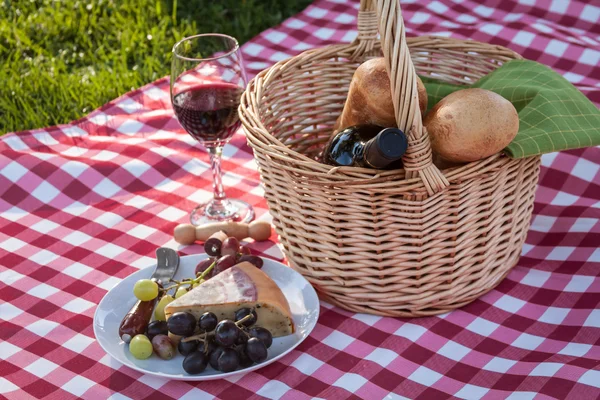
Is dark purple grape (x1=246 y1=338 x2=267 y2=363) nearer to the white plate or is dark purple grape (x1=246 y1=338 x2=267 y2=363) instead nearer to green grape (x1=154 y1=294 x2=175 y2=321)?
the white plate

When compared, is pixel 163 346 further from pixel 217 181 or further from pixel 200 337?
pixel 217 181

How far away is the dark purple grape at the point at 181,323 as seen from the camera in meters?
1.23

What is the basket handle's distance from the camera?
3.85 ft

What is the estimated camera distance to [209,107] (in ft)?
5.11

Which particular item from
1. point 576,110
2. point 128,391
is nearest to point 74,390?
point 128,391

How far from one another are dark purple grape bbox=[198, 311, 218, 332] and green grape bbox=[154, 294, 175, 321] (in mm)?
116

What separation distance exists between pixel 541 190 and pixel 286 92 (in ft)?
2.07

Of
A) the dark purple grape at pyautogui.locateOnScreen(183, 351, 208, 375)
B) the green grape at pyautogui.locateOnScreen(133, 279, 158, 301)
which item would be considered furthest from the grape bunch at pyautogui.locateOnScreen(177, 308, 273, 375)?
the green grape at pyautogui.locateOnScreen(133, 279, 158, 301)

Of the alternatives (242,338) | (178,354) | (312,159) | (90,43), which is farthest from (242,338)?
(90,43)

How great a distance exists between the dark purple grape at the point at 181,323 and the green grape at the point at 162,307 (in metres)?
0.09

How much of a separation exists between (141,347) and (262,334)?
19 cm

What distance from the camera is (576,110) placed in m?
1.41

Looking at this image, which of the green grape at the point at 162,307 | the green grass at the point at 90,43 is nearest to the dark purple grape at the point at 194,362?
the green grape at the point at 162,307

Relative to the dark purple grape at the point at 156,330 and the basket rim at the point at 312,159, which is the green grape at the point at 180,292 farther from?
the basket rim at the point at 312,159
